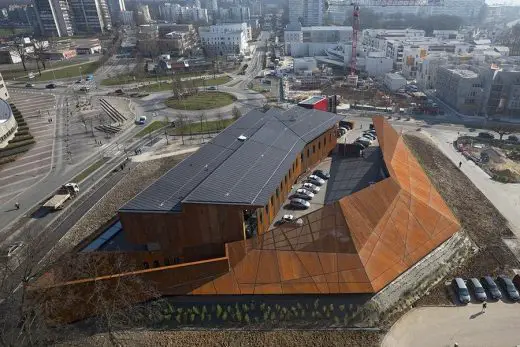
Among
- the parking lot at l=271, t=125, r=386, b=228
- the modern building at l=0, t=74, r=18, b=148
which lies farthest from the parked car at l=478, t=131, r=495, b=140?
the modern building at l=0, t=74, r=18, b=148

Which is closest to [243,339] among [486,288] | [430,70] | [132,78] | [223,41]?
[486,288]

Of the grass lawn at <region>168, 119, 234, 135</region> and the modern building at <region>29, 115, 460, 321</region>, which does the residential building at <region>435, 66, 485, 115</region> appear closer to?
the grass lawn at <region>168, 119, 234, 135</region>

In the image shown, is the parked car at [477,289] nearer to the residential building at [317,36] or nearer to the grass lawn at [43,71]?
the grass lawn at [43,71]

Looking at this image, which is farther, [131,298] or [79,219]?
[79,219]

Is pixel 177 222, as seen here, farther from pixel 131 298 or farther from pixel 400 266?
pixel 400 266

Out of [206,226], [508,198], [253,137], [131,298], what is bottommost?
[508,198]

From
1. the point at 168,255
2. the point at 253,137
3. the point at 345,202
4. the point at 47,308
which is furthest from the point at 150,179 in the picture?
the point at 345,202
